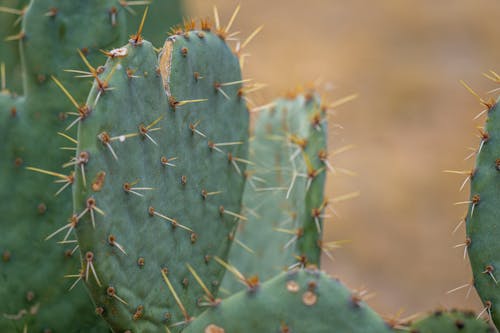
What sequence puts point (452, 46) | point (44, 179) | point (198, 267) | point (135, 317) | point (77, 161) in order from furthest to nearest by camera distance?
point (452, 46) → point (44, 179) → point (198, 267) → point (135, 317) → point (77, 161)

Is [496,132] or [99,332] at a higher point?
[496,132]

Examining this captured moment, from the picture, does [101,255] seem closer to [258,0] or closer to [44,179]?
[44,179]

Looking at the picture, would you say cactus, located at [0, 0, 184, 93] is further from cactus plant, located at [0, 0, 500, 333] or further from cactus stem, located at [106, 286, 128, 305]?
cactus stem, located at [106, 286, 128, 305]

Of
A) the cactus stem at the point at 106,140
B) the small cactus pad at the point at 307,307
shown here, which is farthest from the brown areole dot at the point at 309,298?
the cactus stem at the point at 106,140

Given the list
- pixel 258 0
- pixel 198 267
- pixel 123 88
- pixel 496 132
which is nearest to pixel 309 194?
pixel 198 267

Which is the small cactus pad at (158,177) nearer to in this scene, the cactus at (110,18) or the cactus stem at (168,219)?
the cactus stem at (168,219)

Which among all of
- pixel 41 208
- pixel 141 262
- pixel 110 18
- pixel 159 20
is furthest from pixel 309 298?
pixel 159 20
